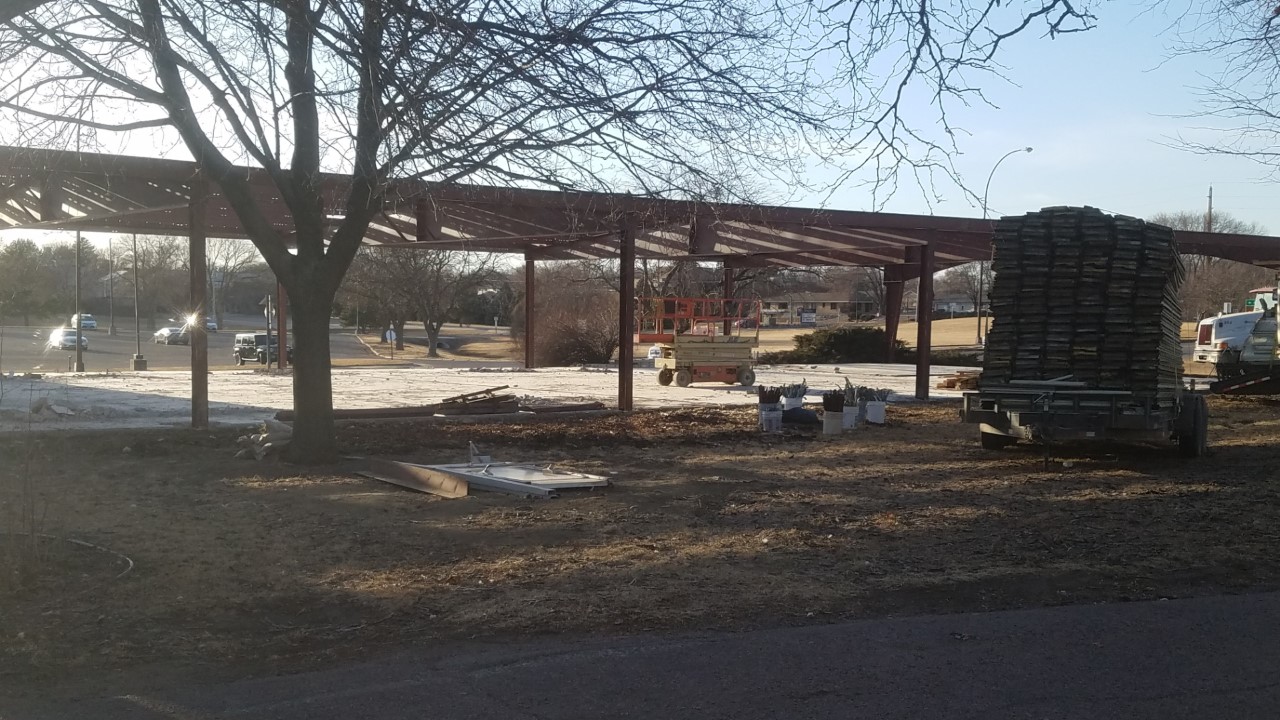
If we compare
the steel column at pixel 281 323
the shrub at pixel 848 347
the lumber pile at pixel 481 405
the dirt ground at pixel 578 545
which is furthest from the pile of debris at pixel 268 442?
the shrub at pixel 848 347

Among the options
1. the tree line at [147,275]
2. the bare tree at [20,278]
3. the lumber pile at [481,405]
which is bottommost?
the lumber pile at [481,405]

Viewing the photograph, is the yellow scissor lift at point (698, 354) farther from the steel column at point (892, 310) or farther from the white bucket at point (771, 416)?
the steel column at point (892, 310)

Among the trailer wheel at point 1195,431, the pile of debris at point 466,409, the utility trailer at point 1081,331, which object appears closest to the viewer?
the utility trailer at point 1081,331

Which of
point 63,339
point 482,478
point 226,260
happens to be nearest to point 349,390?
point 482,478

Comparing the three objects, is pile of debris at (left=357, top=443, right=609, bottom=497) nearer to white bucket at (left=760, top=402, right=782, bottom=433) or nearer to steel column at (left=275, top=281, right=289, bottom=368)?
white bucket at (left=760, top=402, right=782, bottom=433)

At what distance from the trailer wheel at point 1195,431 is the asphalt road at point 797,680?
26.7ft

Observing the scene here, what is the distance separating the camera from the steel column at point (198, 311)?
16.0m

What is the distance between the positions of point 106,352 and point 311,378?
45887 mm

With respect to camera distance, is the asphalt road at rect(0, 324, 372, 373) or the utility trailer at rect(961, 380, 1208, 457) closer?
the utility trailer at rect(961, 380, 1208, 457)

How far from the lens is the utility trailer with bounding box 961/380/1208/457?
41.4 ft

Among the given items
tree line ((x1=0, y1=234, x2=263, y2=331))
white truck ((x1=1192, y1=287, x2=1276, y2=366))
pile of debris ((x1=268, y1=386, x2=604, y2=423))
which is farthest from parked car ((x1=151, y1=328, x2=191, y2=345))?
white truck ((x1=1192, y1=287, x2=1276, y2=366))

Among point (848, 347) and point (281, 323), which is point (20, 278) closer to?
point (281, 323)

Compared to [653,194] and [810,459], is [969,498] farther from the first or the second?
[653,194]

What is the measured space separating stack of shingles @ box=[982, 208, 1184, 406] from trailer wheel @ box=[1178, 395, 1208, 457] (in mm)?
443
